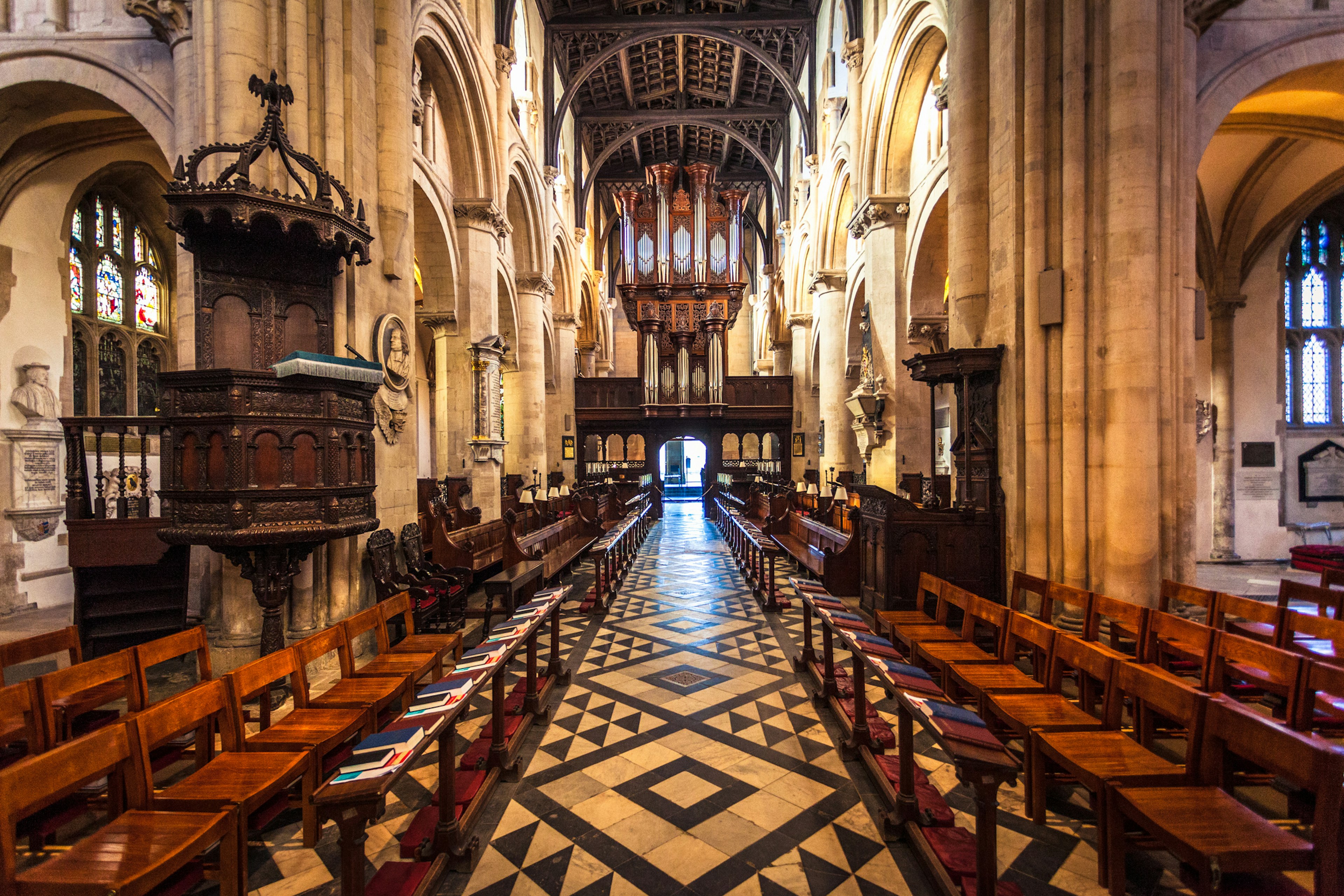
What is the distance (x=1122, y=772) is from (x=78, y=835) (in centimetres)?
466

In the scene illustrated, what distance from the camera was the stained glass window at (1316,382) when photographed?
1073 cm

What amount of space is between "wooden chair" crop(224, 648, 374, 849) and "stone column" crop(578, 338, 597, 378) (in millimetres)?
20313

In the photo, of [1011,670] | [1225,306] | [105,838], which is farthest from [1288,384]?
[105,838]

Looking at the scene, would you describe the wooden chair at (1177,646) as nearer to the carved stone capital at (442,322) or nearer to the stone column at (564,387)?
the carved stone capital at (442,322)

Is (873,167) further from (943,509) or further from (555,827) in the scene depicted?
(555,827)

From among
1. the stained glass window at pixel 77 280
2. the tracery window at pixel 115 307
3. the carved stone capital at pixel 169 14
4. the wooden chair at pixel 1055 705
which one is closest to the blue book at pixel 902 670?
the wooden chair at pixel 1055 705

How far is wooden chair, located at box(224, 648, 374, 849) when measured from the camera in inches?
100.0

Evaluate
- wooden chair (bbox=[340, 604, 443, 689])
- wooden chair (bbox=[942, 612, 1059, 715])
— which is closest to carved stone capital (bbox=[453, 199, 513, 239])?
wooden chair (bbox=[340, 604, 443, 689])

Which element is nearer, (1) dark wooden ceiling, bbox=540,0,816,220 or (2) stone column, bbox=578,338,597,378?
(1) dark wooden ceiling, bbox=540,0,816,220

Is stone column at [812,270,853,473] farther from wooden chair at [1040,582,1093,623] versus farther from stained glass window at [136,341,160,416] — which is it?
stained glass window at [136,341,160,416]

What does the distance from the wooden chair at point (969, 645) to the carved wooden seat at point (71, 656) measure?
4.57 meters

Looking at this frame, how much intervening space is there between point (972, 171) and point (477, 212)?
7945 mm

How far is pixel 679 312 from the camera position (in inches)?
771

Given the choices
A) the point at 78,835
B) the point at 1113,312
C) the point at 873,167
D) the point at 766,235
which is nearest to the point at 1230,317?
the point at 873,167
